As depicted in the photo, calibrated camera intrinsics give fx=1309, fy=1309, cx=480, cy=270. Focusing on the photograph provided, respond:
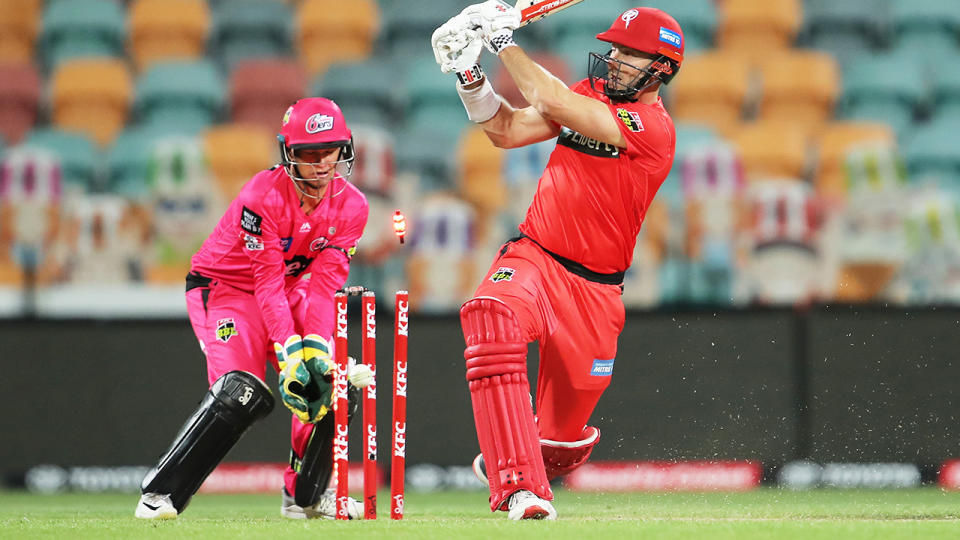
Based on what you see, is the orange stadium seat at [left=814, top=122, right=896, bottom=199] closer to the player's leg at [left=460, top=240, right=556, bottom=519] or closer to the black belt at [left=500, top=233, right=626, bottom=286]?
the black belt at [left=500, top=233, right=626, bottom=286]

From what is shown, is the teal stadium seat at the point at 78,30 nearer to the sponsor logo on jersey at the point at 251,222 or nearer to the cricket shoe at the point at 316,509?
the sponsor logo on jersey at the point at 251,222

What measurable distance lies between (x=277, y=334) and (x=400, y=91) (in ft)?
20.7

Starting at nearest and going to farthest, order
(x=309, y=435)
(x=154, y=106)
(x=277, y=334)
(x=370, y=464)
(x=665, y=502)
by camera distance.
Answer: (x=370, y=464) → (x=277, y=334) → (x=309, y=435) → (x=665, y=502) → (x=154, y=106)

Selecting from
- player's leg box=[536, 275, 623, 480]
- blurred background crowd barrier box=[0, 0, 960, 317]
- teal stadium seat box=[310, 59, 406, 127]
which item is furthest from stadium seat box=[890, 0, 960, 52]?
player's leg box=[536, 275, 623, 480]

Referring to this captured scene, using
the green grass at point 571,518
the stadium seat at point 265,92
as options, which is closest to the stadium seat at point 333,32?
the stadium seat at point 265,92

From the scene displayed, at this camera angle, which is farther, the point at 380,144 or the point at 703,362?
the point at 380,144

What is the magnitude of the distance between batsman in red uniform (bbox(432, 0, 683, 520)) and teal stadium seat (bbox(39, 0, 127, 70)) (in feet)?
23.9

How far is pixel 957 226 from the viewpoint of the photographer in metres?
9.79

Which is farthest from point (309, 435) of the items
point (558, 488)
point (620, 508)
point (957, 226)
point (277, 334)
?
point (957, 226)

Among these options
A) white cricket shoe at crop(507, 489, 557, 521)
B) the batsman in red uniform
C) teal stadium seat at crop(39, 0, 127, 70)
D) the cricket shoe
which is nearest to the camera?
white cricket shoe at crop(507, 489, 557, 521)

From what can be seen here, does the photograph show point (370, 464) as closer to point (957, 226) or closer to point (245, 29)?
point (957, 226)

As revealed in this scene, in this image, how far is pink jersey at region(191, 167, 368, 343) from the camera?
5352mm

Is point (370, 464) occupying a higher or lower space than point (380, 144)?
lower

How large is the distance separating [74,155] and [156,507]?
5850 mm
